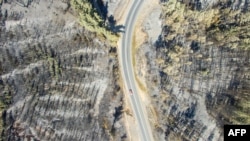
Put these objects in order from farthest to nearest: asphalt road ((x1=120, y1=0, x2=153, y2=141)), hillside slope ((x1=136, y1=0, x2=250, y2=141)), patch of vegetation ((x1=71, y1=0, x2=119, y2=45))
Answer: asphalt road ((x1=120, y1=0, x2=153, y2=141)), patch of vegetation ((x1=71, y1=0, x2=119, y2=45)), hillside slope ((x1=136, y1=0, x2=250, y2=141))

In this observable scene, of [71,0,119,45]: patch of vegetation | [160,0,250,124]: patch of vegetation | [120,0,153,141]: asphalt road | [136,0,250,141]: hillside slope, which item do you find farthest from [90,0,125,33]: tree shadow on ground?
[160,0,250,124]: patch of vegetation

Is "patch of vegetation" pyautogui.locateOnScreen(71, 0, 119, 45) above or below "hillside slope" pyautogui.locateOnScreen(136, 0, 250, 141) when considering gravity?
above

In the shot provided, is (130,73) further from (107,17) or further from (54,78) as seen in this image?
(54,78)

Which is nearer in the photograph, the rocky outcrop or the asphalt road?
the rocky outcrop

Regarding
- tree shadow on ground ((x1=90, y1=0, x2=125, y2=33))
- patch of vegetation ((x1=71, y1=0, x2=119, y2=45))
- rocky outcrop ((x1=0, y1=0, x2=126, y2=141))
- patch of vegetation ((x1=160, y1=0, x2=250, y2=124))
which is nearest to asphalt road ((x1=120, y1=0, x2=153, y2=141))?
tree shadow on ground ((x1=90, y1=0, x2=125, y2=33))

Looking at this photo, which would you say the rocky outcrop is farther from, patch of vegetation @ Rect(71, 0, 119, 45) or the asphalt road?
the asphalt road

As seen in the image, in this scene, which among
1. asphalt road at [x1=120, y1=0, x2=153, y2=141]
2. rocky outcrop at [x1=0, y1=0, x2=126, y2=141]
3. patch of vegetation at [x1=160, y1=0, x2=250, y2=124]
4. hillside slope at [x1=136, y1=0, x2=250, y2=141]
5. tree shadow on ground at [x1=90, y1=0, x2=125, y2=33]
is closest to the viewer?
rocky outcrop at [x1=0, y1=0, x2=126, y2=141]

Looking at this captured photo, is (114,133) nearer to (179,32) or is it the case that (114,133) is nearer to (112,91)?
(112,91)

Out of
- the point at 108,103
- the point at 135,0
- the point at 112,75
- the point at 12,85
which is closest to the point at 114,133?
the point at 108,103

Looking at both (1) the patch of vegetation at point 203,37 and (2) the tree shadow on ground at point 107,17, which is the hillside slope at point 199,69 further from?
(2) the tree shadow on ground at point 107,17

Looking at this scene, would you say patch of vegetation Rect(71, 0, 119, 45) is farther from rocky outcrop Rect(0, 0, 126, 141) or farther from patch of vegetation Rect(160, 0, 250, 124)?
patch of vegetation Rect(160, 0, 250, 124)
